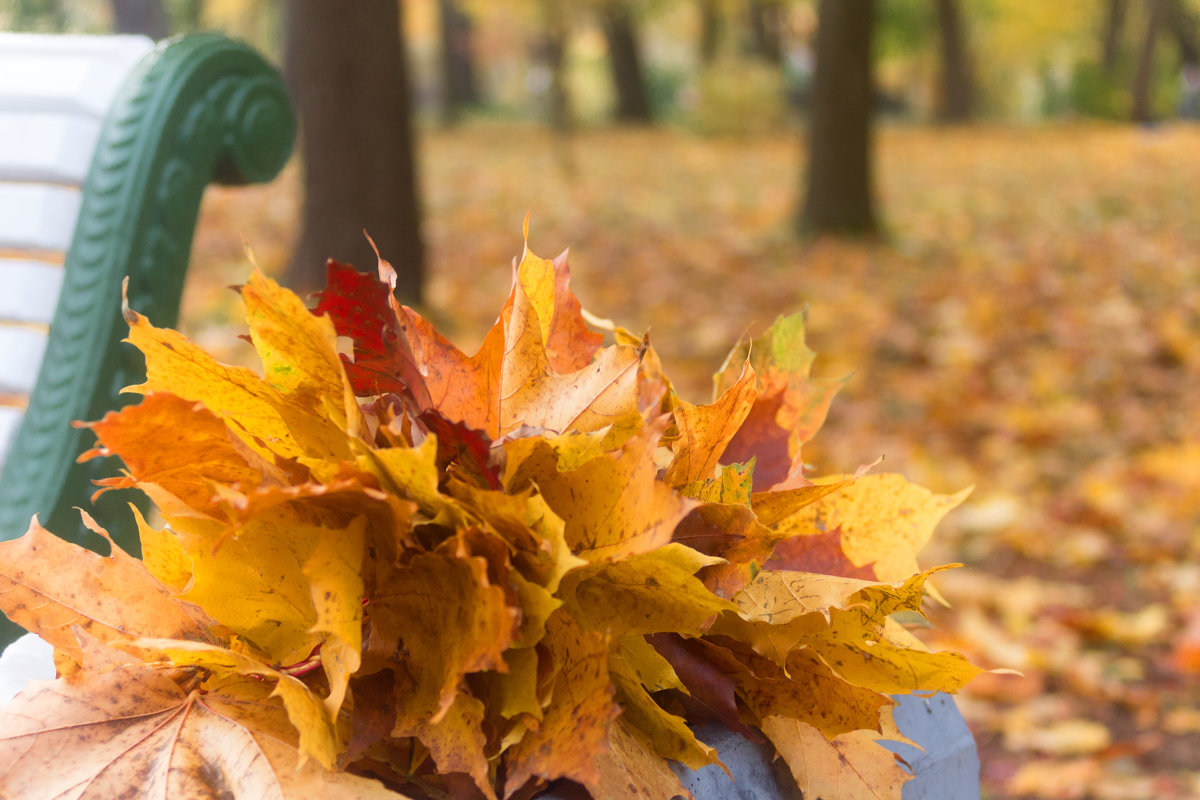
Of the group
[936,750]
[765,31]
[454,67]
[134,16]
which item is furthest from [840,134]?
[765,31]

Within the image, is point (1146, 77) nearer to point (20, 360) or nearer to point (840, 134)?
point (840, 134)

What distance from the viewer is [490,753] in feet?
2.60

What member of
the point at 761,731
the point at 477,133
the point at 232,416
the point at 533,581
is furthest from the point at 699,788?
the point at 477,133

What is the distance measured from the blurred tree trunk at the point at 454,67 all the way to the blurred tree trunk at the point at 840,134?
482 inches

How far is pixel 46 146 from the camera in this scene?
74.2 inches

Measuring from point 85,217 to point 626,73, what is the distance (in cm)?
1915

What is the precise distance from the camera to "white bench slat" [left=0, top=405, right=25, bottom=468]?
1783 millimetres

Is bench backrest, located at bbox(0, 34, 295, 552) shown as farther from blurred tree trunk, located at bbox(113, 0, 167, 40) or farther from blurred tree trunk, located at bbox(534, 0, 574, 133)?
blurred tree trunk, located at bbox(534, 0, 574, 133)

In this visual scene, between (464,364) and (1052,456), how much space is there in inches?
167

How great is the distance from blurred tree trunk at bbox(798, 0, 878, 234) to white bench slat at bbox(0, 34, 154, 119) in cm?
630

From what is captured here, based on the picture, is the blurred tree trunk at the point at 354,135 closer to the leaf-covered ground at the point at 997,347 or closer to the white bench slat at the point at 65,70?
the leaf-covered ground at the point at 997,347

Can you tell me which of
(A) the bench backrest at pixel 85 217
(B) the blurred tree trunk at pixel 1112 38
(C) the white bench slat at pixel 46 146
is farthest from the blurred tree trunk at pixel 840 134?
(B) the blurred tree trunk at pixel 1112 38

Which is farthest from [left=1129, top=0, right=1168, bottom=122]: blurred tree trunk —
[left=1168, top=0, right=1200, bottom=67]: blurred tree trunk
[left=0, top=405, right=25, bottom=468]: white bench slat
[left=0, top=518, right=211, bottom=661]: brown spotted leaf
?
[left=0, top=518, right=211, bottom=661]: brown spotted leaf

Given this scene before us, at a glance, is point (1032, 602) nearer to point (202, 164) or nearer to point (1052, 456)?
point (1052, 456)
